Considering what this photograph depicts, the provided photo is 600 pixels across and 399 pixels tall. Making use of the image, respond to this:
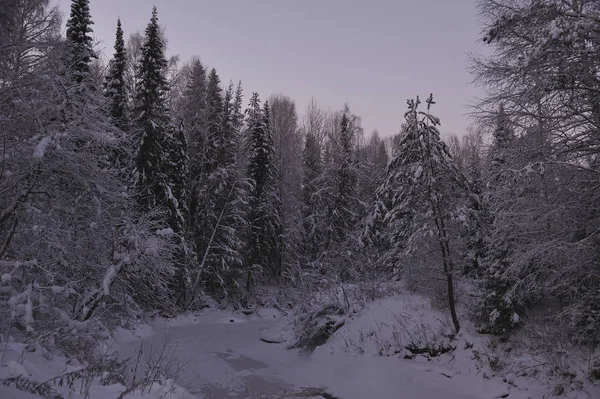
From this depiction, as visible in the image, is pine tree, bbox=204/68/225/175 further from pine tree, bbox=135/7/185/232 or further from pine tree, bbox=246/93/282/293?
pine tree, bbox=135/7/185/232

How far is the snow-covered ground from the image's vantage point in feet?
35.0

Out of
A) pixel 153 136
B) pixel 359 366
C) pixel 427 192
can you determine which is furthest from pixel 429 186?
pixel 153 136

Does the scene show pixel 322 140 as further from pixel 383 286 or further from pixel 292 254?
pixel 383 286

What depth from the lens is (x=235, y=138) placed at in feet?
98.2

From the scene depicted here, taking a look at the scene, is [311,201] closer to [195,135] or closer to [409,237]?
[195,135]

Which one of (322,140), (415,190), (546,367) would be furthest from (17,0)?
(322,140)

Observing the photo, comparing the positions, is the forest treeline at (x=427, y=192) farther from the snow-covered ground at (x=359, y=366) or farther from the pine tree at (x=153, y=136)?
the pine tree at (x=153, y=136)

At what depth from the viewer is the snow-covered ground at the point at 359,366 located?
35.0 feet

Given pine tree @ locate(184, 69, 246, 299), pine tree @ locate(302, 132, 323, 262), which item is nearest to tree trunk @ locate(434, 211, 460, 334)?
pine tree @ locate(184, 69, 246, 299)

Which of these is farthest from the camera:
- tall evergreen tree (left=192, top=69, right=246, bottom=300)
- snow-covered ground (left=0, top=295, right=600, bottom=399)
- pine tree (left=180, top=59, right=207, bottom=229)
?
pine tree (left=180, top=59, right=207, bottom=229)

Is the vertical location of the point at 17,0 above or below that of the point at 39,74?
above

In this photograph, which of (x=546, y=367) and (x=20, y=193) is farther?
(x=546, y=367)

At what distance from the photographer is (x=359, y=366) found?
13438 millimetres

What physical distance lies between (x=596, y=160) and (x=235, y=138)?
24.0m
